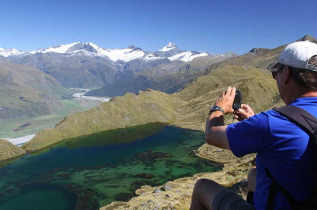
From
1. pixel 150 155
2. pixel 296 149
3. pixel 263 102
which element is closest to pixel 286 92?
pixel 296 149

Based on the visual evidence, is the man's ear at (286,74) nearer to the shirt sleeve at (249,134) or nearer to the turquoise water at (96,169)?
the shirt sleeve at (249,134)

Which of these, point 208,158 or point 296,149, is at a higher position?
point 296,149

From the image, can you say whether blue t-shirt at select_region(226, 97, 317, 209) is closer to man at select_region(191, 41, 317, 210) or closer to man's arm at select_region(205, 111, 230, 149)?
man at select_region(191, 41, 317, 210)

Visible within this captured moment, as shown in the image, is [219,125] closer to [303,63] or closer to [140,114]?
[303,63]

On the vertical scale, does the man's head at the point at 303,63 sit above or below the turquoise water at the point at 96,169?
above

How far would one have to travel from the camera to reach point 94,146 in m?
124

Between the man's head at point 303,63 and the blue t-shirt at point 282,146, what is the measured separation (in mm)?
317

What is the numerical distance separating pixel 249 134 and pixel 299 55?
1.73 metres

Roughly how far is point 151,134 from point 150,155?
38.6 m

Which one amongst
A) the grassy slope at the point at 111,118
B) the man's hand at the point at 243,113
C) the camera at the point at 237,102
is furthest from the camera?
the grassy slope at the point at 111,118

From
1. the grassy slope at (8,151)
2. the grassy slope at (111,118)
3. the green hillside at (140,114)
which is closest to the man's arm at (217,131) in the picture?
the grassy slope at (8,151)

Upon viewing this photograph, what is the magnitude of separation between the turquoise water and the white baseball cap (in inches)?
2437

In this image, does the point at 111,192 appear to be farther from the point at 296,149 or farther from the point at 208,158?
the point at 296,149

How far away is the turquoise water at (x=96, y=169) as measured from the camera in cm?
6712
